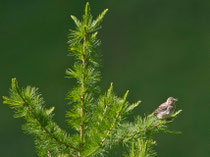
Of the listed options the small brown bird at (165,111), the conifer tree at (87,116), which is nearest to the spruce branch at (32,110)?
the conifer tree at (87,116)

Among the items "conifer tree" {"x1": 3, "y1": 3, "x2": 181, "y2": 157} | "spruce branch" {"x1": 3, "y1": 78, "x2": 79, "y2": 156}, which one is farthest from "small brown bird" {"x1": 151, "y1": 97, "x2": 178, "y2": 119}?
"spruce branch" {"x1": 3, "y1": 78, "x2": 79, "y2": 156}

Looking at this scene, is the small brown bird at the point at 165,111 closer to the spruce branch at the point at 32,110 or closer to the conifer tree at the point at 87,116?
the conifer tree at the point at 87,116

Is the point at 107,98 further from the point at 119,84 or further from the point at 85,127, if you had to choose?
the point at 119,84

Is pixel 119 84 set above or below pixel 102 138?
above

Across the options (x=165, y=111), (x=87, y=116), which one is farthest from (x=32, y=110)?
(x=165, y=111)

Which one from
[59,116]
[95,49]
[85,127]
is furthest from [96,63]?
[59,116]

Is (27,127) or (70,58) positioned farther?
(70,58)

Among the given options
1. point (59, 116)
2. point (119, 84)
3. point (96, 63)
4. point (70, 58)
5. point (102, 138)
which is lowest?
point (102, 138)

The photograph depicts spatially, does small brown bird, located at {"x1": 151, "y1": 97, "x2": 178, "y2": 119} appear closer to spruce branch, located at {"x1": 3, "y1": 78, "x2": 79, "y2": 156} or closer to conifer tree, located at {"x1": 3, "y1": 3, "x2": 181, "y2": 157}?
conifer tree, located at {"x1": 3, "y1": 3, "x2": 181, "y2": 157}
